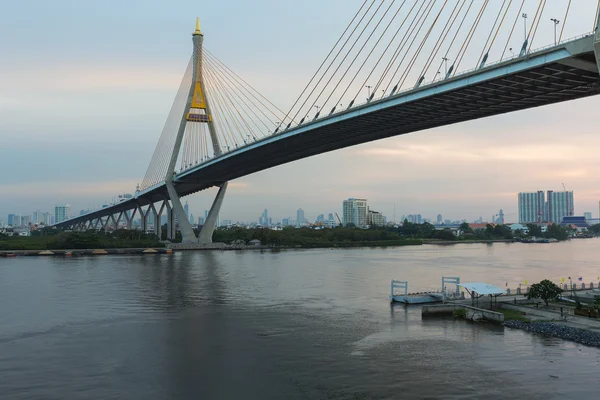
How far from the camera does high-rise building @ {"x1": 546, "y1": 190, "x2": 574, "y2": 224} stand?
17462 centimetres

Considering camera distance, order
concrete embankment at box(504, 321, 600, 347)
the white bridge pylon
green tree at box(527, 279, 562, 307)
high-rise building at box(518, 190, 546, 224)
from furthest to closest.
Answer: high-rise building at box(518, 190, 546, 224) → the white bridge pylon → green tree at box(527, 279, 562, 307) → concrete embankment at box(504, 321, 600, 347)

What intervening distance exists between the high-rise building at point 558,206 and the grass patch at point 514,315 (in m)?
174

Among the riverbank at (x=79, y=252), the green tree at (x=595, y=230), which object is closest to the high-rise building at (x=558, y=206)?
the green tree at (x=595, y=230)

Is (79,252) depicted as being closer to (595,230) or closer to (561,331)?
(561,331)

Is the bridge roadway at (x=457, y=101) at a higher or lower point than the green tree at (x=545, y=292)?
higher

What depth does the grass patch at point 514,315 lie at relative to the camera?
1505 centimetres

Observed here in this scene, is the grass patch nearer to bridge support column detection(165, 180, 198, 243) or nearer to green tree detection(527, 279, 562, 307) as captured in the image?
green tree detection(527, 279, 562, 307)

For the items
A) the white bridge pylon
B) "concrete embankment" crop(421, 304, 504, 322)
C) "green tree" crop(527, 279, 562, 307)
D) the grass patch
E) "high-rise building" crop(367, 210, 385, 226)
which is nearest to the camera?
the grass patch

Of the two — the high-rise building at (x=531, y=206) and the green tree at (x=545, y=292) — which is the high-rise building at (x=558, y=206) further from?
the green tree at (x=545, y=292)

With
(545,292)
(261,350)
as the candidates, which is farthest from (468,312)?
(261,350)

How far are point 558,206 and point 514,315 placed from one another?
179197 mm

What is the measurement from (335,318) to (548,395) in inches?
292

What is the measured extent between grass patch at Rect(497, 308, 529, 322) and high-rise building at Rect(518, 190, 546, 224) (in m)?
175

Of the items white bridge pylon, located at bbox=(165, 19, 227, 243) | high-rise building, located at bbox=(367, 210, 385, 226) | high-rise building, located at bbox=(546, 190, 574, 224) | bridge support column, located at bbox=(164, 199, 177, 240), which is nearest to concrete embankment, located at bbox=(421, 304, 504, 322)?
white bridge pylon, located at bbox=(165, 19, 227, 243)
